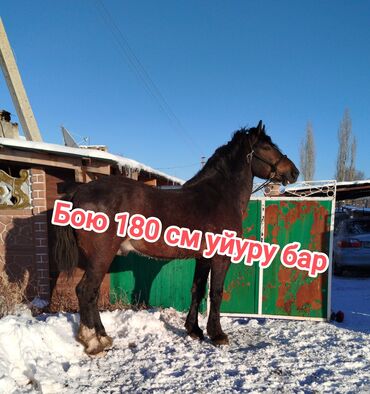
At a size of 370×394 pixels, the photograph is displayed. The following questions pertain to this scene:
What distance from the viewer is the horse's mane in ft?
13.4

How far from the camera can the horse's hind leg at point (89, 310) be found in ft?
10.9

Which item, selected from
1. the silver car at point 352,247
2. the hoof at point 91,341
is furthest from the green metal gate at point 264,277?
the silver car at point 352,247

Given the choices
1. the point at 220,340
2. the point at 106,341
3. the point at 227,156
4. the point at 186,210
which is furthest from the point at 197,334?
the point at 227,156

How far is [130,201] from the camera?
11.3 feet

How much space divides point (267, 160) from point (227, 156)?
521 mm

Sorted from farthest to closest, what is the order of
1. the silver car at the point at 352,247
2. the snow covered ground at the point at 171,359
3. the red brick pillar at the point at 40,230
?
the silver car at the point at 352,247, the red brick pillar at the point at 40,230, the snow covered ground at the point at 171,359

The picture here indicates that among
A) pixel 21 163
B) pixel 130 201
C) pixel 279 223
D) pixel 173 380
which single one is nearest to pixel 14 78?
pixel 21 163

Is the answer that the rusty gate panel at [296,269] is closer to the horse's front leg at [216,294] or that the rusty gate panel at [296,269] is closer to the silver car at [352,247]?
the horse's front leg at [216,294]

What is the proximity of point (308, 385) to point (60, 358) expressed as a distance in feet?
7.81

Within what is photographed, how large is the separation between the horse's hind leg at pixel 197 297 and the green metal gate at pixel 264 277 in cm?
92

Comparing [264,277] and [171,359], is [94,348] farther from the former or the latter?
[264,277]

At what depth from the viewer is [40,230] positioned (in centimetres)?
488

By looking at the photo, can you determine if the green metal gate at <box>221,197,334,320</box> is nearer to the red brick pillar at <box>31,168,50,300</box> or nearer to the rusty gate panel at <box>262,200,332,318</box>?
the rusty gate panel at <box>262,200,332,318</box>

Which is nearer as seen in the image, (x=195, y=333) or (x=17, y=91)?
(x=195, y=333)
